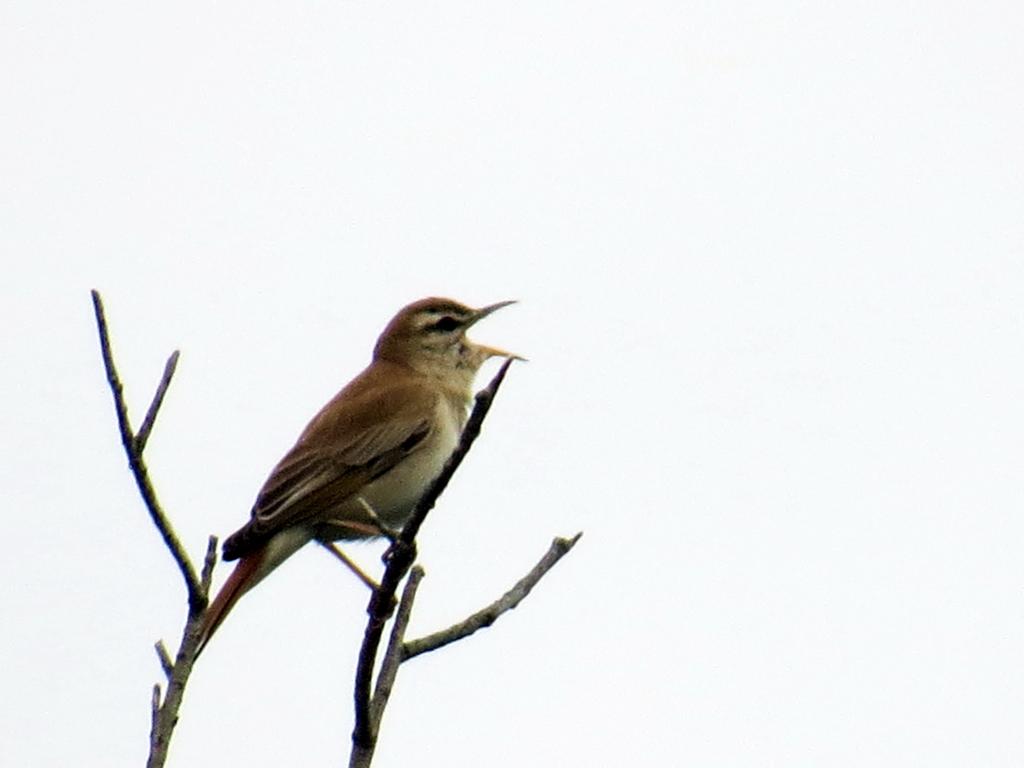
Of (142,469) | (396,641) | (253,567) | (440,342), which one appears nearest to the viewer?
(142,469)

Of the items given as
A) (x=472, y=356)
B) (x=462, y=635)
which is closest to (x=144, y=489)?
(x=462, y=635)

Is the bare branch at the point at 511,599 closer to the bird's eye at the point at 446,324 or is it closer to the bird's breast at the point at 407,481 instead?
the bird's breast at the point at 407,481

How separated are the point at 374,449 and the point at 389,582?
3589 millimetres

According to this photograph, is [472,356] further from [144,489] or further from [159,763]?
[159,763]

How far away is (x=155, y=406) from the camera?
4.40m

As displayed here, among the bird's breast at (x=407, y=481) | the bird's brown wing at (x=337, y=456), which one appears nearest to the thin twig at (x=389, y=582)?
the bird's brown wing at (x=337, y=456)

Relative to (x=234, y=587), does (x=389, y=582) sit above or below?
above

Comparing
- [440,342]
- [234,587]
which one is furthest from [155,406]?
[440,342]

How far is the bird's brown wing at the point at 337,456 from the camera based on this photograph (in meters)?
7.62

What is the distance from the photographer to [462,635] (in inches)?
195

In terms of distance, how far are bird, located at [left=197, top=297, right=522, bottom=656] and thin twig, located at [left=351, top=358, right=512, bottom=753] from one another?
2.25 metres

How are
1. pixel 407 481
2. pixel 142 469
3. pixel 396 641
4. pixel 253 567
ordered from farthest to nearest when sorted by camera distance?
pixel 407 481 → pixel 253 567 → pixel 396 641 → pixel 142 469

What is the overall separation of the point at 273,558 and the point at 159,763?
3.81m

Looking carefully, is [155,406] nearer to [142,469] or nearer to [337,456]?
[142,469]
